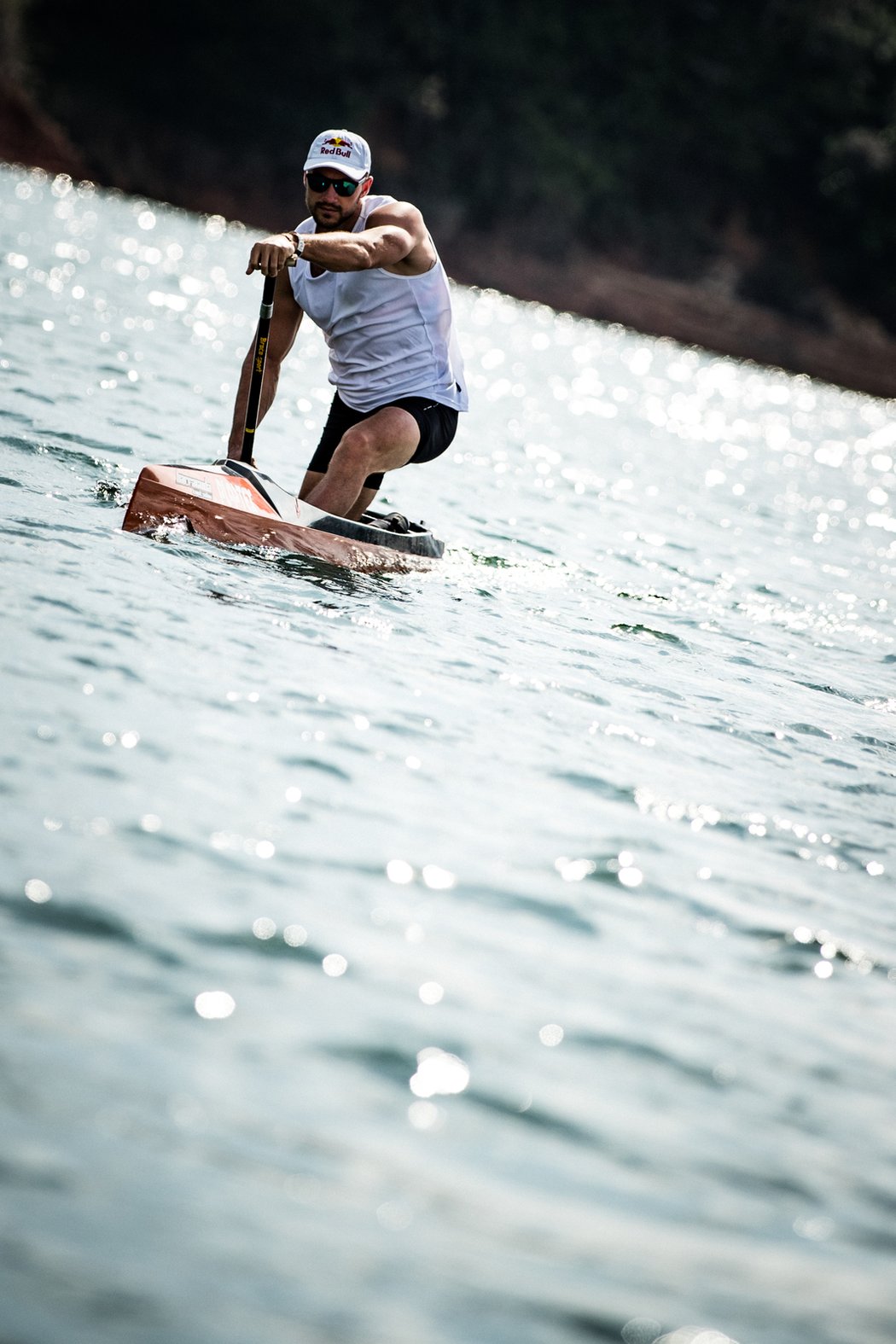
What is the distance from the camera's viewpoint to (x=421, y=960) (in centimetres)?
379

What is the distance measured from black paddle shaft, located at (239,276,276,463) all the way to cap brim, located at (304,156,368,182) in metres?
0.62

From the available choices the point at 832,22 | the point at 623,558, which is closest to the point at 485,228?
the point at 832,22

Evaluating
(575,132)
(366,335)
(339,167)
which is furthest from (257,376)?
(575,132)

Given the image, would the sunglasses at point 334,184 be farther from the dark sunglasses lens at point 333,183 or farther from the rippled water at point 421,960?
the rippled water at point 421,960

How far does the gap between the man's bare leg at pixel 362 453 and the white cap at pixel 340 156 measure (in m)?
1.23

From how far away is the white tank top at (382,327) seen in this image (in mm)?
8133

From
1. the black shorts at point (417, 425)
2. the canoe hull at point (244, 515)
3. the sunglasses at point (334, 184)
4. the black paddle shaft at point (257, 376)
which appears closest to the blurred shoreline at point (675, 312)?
the black shorts at point (417, 425)

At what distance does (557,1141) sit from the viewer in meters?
3.18

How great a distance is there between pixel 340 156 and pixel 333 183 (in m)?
0.14

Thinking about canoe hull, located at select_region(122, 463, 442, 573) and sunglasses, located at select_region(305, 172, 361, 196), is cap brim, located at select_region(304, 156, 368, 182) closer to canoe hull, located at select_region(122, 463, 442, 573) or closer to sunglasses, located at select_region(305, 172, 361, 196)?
Result: sunglasses, located at select_region(305, 172, 361, 196)

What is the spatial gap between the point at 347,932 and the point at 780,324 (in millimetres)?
69058

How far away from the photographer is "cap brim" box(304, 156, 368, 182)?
306 inches

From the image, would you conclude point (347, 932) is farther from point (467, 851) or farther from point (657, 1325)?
point (657, 1325)

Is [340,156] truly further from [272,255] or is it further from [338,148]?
[272,255]
